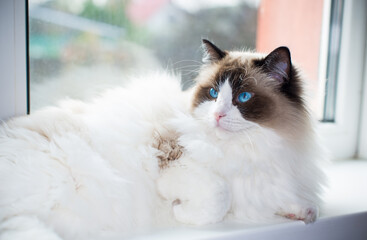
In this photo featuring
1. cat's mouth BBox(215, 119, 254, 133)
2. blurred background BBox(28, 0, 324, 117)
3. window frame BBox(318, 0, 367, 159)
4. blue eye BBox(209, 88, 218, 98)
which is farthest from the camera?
window frame BBox(318, 0, 367, 159)

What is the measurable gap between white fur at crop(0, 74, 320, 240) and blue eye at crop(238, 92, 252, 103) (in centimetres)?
5

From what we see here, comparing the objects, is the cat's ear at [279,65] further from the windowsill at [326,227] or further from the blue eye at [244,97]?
the windowsill at [326,227]

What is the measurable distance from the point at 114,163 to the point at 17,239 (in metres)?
0.37

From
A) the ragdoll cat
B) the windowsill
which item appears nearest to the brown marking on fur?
the ragdoll cat

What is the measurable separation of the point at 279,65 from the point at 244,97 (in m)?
0.17

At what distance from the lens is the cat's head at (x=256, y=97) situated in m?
1.10

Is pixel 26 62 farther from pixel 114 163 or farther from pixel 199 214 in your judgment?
pixel 199 214

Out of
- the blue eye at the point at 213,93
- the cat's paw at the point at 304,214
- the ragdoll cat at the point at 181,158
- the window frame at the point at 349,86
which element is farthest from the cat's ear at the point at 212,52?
the window frame at the point at 349,86

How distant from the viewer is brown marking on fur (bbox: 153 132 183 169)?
1.14m

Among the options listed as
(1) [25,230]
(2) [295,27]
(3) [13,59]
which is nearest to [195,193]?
(1) [25,230]

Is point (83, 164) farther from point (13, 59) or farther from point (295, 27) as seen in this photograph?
point (295, 27)

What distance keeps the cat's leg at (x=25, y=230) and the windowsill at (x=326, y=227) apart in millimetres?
288

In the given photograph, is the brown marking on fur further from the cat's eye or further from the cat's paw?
the cat's paw

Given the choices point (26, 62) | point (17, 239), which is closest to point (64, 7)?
point (26, 62)
